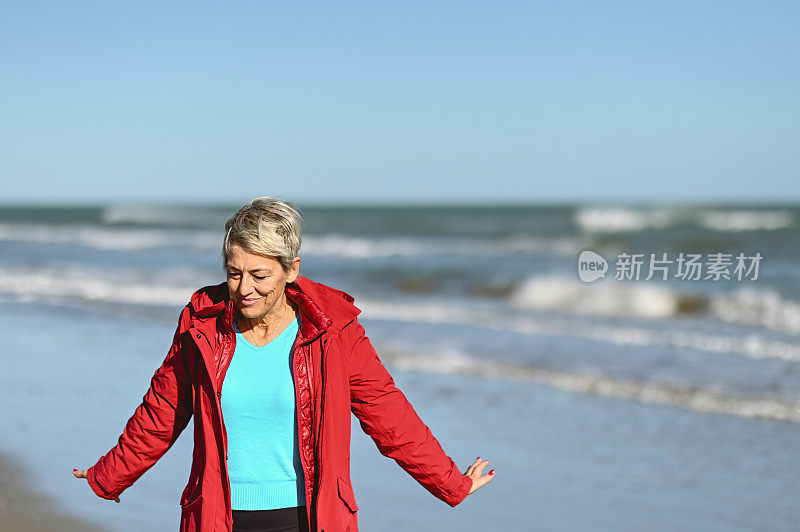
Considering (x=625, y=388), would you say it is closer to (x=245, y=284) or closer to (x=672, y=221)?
(x=245, y=284)

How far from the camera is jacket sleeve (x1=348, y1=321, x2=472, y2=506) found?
242 centimetres

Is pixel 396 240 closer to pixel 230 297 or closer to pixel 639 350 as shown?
pixel 639 350

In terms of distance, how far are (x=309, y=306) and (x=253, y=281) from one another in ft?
0.56

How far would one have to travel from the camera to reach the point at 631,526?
4238mm

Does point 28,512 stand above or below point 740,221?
below

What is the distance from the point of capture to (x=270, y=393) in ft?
7.77

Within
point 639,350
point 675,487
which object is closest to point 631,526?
point 675,487

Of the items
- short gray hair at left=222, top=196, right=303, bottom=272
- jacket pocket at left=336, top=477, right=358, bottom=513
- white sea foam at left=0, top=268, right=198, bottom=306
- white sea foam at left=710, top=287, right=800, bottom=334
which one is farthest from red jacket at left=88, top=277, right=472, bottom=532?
white sea foam at left=0, top=268, right=198, bottom=306

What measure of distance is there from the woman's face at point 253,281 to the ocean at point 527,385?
2101 millimetres

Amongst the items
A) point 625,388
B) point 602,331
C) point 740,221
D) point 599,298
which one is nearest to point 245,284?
point 625,388

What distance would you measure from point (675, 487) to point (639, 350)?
421cm

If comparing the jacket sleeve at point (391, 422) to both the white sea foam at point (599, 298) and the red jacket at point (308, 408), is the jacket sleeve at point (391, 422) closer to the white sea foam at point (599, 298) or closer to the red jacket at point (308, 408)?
the red jacket at point (308, 408)

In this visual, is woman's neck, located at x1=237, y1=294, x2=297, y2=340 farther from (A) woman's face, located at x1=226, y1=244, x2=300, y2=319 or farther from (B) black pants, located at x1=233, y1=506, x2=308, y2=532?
(B) black pants, located at x1=233, y1=506, x2=308, y2=532

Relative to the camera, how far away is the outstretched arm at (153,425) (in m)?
2.46
